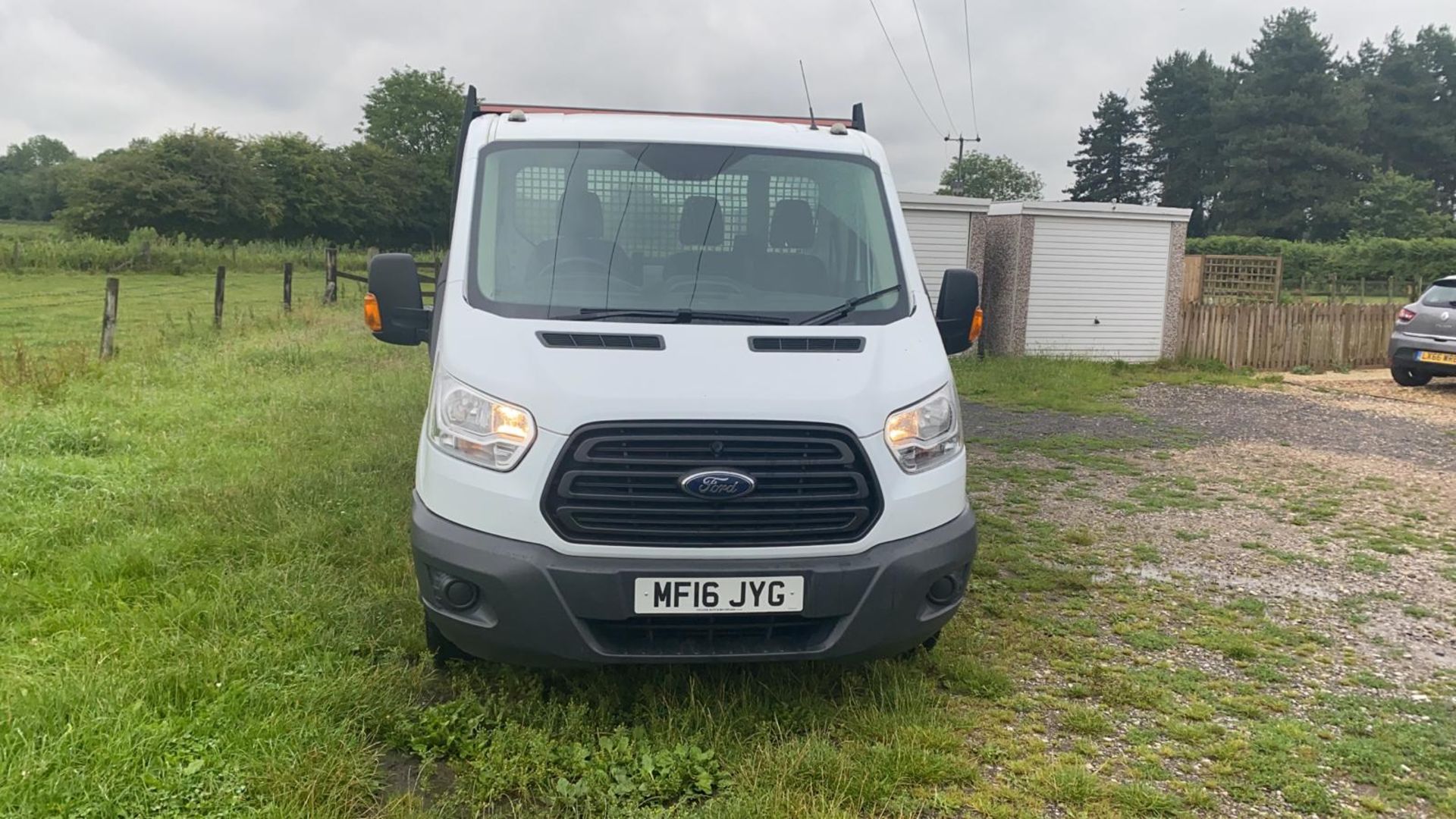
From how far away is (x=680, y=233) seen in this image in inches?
162

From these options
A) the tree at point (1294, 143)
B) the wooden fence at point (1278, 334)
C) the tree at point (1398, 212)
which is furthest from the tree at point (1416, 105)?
the wooden fence at point (1278, 334)

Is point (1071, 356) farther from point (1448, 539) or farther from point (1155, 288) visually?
point (1448, 539)

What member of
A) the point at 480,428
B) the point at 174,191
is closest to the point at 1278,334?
the point at 480,428

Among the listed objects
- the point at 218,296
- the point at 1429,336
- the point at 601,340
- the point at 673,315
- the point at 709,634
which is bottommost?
the point at 709,634

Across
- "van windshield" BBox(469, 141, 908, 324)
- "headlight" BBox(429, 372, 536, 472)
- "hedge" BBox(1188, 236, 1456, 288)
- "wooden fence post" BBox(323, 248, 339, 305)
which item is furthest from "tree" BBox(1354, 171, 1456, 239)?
"headlight" BBox(429, 372, 536, 472)

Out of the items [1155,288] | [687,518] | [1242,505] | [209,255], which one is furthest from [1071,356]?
[209,255]

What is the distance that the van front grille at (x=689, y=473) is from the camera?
317 centimetres

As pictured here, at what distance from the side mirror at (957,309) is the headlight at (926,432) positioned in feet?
2.47

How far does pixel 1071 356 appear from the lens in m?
15.7

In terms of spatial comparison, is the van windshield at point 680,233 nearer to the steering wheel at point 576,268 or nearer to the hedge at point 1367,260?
the steering wheel at point 576,268

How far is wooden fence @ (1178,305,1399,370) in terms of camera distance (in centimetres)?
1631

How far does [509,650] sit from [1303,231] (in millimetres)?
68768

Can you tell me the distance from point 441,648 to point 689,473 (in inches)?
55.8

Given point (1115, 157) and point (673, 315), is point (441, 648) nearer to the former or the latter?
point (673, 315)
